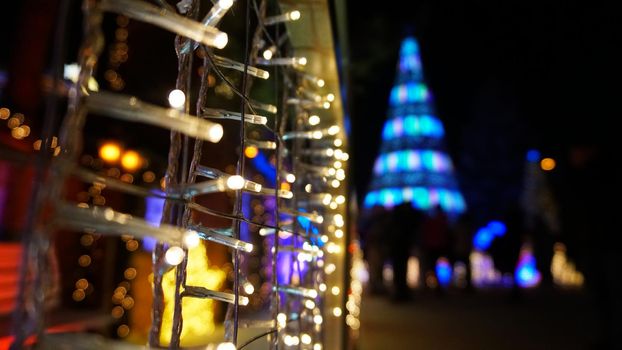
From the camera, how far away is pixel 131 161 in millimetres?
4996

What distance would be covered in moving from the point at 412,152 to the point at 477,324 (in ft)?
37.8

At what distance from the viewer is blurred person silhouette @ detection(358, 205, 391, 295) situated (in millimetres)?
7974

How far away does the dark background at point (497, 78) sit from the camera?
21.9 feet

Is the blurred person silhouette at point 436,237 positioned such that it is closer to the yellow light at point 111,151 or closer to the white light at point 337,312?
the yellow light at point 111,151

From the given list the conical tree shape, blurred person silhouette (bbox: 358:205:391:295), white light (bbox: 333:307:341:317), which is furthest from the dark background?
white light (bbox: 333:307:341:317)

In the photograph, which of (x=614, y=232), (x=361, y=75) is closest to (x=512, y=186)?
(x=361, y=75)

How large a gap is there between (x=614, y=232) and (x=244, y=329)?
3318 millimetres

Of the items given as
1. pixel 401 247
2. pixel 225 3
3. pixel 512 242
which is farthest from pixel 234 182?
pixel 512 242

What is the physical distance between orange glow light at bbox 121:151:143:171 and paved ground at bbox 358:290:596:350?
294cm

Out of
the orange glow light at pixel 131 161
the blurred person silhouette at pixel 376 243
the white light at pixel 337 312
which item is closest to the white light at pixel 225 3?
the white light at pixel 337 312

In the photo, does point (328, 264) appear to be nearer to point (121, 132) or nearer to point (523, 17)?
point (121, 132)

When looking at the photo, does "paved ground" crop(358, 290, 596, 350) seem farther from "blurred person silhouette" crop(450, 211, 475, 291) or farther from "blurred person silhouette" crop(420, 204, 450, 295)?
"blurred person silhouette" crop(450, 211, 475, 291)

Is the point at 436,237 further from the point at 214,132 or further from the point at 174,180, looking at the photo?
the point at 214,132

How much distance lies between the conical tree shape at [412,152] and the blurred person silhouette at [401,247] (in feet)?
28.4
